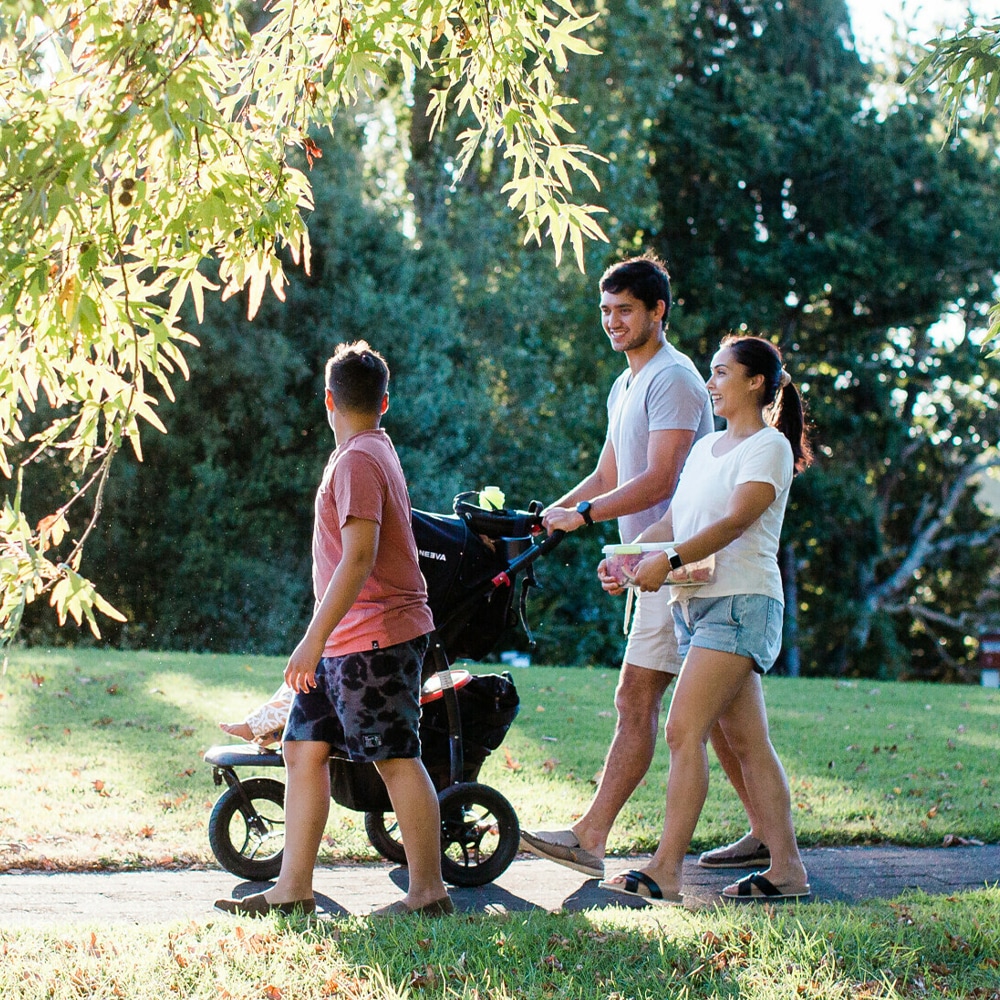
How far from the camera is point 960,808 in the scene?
23.2 feet

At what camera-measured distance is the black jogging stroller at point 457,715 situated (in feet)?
16.3

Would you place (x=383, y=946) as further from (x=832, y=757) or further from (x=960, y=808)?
(x=832, y=757)

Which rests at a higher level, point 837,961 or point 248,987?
point 837,961

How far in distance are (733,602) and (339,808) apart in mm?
2662

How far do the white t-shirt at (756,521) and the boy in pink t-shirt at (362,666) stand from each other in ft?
3.75

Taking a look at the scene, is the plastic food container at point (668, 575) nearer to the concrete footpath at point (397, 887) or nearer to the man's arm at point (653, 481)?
the man's arm at point (653, 481)

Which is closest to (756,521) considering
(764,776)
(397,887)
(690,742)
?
(690,742)

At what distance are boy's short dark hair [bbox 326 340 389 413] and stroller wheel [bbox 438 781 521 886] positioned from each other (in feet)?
5.08

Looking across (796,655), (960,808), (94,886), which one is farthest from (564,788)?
(796,655)

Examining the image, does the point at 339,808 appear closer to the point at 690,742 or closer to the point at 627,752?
the point at 627,752

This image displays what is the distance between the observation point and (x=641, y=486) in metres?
5.21

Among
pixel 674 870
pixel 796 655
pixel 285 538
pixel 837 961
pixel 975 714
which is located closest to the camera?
pixel 837 961

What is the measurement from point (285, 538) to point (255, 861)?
13.7 metres

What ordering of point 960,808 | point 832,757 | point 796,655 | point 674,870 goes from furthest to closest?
point 796,655 < point 832,757 < point 960,808 < point 674,870
